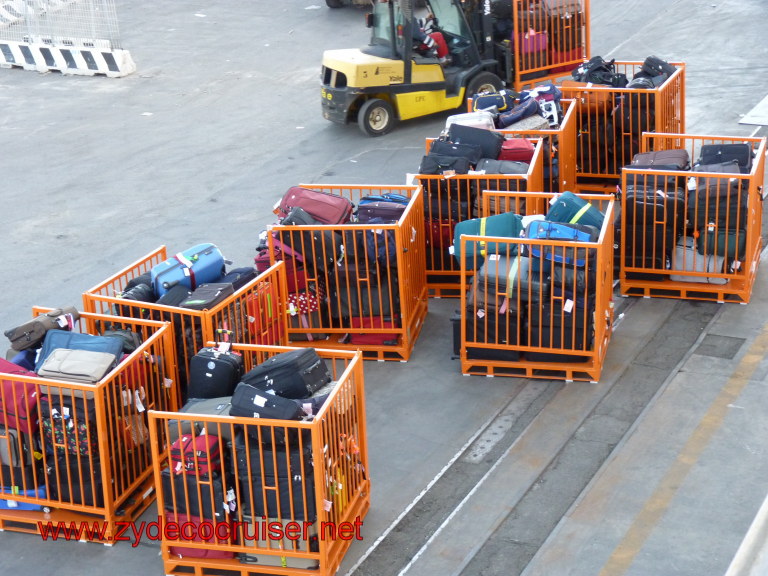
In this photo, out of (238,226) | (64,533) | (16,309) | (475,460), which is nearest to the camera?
(64,533)

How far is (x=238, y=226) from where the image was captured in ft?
A: 55.1

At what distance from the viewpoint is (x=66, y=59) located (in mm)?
25812

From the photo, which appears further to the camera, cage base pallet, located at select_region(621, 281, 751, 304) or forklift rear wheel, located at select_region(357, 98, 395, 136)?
forklift rear wheel, located at select_region(357, 98, 395, 136)

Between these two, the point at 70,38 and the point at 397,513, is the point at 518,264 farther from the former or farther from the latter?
the point at 70,38

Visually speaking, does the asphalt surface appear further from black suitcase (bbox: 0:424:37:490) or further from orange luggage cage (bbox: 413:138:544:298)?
black suitcase (bbox: 0:424:37:490)

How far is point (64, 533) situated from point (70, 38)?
18557 millimetres

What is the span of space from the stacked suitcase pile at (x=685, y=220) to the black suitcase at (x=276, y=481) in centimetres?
634

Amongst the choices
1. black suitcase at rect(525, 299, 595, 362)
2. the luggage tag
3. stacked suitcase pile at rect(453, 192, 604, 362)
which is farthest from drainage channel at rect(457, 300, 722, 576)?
the luggage tag

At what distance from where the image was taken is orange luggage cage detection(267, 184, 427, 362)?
1240cm

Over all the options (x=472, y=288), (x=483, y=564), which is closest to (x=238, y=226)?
(x=472, y=288)

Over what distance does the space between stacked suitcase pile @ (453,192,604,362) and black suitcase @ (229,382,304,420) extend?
3544mm

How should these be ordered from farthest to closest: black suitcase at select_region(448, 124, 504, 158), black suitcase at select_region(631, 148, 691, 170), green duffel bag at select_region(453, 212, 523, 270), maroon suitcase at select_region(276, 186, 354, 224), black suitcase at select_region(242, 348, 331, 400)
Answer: black suitcase at select_region(448, 124, 504, 158), black suitcase at select_region(631, 148, 691, 170), maroon suitcase at select_region(276, 186, 354, 224), green duffel bag at select_region(453, 212, 523, 270), black suitcase at select_region(242, 348, 331, 400)

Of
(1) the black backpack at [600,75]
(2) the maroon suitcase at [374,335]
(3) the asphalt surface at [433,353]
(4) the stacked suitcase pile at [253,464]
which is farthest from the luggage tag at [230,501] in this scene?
(1) the black backpack at [600,75]

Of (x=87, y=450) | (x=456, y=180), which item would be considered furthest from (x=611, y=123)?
(x=87, y=450)
